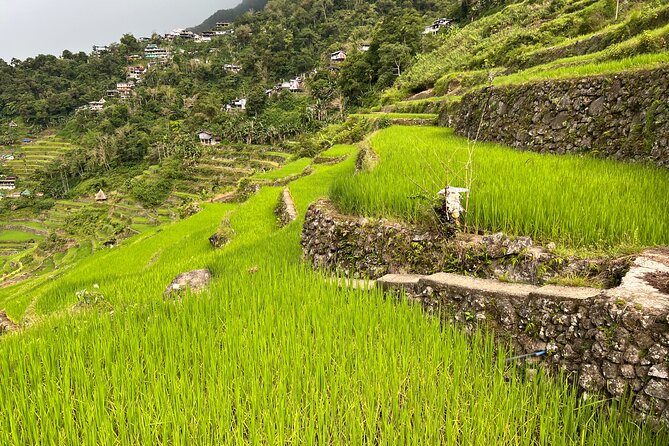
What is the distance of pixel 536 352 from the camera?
268cm

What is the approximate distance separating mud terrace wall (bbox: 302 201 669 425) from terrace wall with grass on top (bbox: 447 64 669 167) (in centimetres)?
218

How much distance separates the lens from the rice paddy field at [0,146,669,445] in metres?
1.98

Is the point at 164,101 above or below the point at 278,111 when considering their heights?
above

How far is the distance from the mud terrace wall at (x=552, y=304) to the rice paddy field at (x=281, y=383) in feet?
0.63

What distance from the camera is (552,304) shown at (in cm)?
271

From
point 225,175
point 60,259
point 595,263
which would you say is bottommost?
point 60,259

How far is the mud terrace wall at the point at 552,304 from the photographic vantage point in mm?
2170

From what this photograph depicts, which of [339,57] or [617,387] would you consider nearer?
[617,387]

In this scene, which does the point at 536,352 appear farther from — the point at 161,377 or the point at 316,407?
the point at 161,377

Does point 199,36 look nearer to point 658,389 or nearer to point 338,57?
point 338,57

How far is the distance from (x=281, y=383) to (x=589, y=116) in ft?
24.3

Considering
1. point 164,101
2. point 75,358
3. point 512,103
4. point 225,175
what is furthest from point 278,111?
point 75,358

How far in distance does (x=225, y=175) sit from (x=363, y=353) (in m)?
44.5

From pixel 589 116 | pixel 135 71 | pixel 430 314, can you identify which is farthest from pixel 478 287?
pixel 135 71
